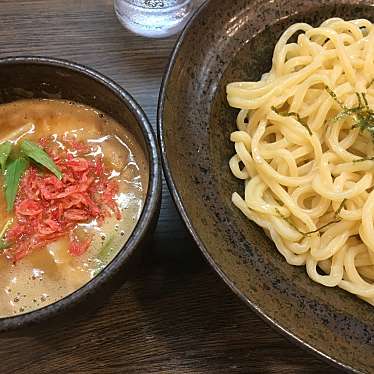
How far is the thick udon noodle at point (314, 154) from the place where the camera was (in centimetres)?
164

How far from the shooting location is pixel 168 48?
87.8 inches

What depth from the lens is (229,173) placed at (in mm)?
1780

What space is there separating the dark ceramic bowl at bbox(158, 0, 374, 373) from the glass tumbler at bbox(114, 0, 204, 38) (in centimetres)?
41

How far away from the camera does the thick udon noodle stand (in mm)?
1645

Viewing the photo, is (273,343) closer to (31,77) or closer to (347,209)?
(347,209)

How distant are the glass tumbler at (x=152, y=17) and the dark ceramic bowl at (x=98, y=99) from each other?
2.28ft

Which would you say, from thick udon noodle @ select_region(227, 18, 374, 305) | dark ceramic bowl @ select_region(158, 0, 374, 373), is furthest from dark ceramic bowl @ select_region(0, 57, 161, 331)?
thick udon noodle @ select_region(227, 18, 374, 305)

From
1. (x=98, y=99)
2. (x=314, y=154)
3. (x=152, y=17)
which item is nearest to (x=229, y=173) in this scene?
(x=314, y=154)

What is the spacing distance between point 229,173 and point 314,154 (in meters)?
0.26

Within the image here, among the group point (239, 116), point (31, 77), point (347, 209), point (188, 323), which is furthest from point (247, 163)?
point (31, 77)

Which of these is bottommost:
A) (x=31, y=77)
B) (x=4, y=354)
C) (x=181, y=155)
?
(x=4, y=354)

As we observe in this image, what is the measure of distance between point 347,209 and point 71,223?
2.56ft

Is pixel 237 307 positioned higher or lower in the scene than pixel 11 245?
lower

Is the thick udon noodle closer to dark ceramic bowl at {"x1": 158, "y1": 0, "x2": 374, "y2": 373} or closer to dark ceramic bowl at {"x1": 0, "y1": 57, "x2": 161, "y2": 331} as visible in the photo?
dark ceramic bowl at {"x1": 158, "y1": 0, "x2": 374, "y2": 373}
